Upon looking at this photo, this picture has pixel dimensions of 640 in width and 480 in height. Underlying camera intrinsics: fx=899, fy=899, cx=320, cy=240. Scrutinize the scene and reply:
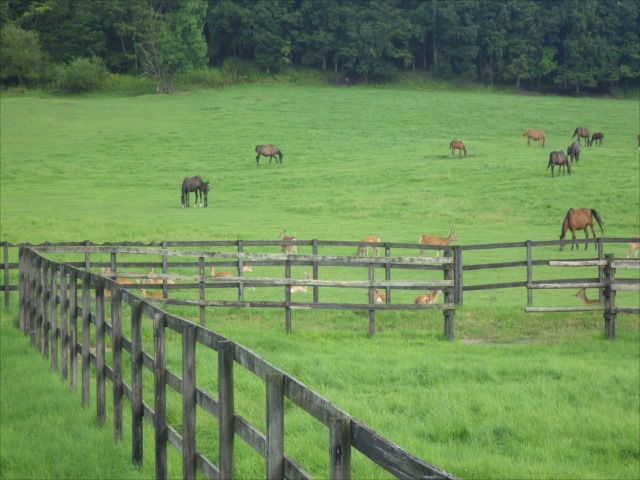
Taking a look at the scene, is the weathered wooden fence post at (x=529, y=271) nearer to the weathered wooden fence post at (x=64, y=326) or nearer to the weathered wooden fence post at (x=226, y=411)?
the weathered wooden fence post at (x=64, y=326)

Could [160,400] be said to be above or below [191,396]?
below

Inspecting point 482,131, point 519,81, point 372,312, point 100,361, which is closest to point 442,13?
point 519,81

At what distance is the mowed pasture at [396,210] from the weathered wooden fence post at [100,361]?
71.6 inches

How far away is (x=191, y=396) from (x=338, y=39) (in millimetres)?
98432

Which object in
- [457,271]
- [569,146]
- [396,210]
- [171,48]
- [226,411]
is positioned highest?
[171,48]

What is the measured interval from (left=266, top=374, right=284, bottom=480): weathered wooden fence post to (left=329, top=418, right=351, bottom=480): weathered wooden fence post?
2.40 ft

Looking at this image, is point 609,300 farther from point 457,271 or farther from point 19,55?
point 19,55

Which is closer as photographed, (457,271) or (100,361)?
(100,361)

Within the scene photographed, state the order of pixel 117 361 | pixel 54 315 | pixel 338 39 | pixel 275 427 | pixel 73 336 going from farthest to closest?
pixel 338 39 < pixel 54 315 < pixel 73 336 < pixel 117 361 < pixel 275 427

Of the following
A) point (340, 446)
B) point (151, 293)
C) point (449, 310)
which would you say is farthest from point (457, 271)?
point (340, 446)

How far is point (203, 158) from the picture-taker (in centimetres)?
5188

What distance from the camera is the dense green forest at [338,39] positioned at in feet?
288

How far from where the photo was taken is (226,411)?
5.19 m

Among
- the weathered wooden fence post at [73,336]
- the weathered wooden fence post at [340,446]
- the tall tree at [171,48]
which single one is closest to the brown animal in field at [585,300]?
the weathered wooden fence post at [73,336]
